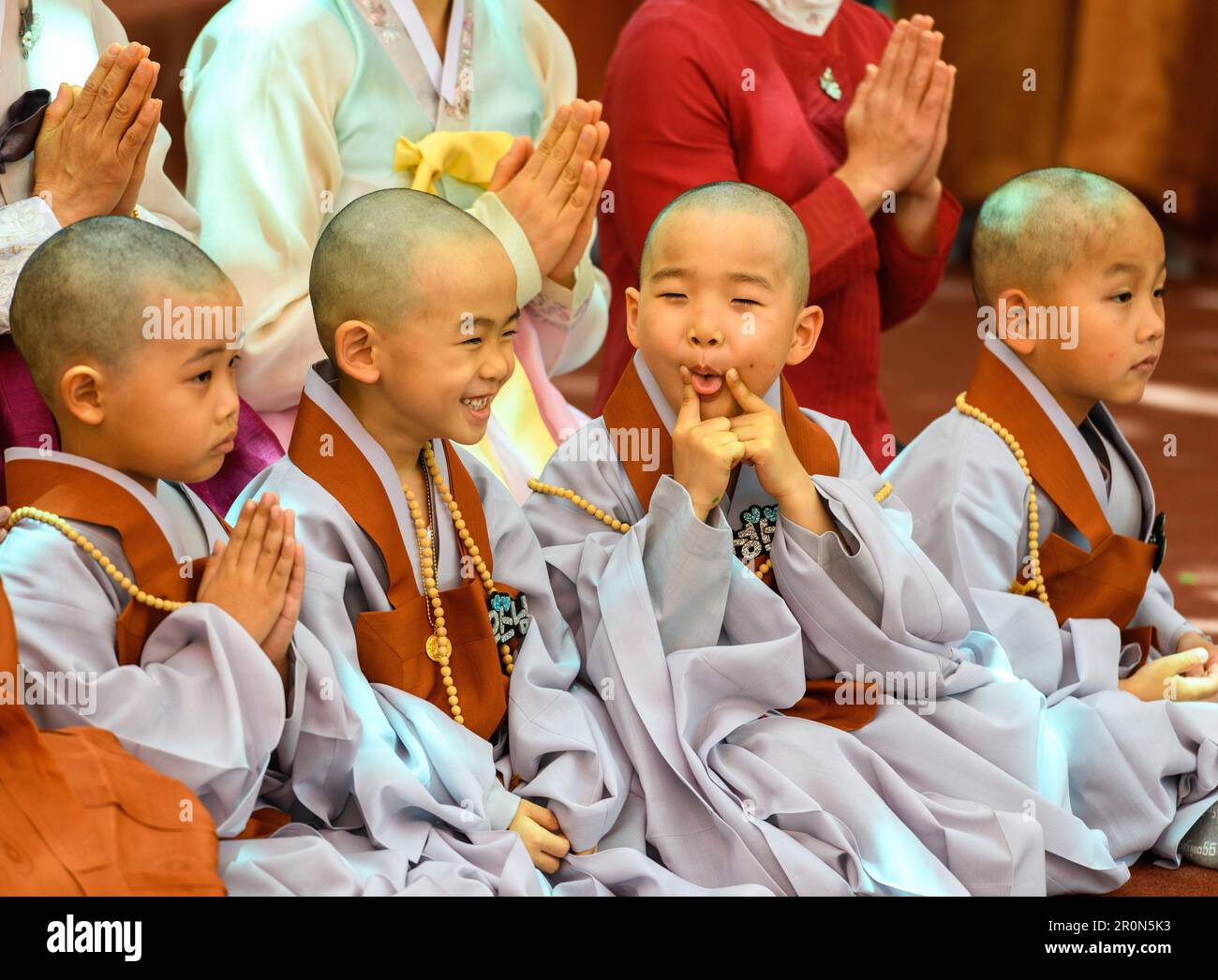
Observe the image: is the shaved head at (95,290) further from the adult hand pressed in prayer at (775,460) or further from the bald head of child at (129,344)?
the adult hand pressed in prayer at (775,460)

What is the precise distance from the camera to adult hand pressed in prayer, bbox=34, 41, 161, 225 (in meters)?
2.10

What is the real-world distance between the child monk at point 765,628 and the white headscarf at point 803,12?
89cm

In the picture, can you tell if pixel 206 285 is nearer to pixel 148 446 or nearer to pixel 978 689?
pixel 148 446

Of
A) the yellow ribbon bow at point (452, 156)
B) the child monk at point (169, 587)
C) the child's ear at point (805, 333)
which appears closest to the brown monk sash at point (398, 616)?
the child monk at point (169, 587)

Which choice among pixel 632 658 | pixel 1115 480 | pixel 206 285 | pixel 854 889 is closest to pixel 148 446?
pixel 206 285

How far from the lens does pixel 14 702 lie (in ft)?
5.35

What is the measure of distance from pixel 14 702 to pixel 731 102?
167 cm

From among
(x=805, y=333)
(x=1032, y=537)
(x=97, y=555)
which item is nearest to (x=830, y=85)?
(x=805, y=333)

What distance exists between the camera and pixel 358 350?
1.97 meters

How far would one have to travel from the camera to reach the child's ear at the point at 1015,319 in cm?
240

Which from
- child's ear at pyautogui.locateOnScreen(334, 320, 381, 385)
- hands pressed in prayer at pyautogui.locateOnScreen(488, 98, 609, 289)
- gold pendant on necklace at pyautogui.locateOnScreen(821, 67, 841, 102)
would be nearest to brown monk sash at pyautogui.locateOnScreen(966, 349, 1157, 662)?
hands pressed in prayer at pyautogui.locateOnScreen(488, 98, 609, 289)

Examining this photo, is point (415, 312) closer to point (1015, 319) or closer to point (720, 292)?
point (720, 292)

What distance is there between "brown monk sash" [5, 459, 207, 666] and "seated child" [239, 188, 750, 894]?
0.16 metres

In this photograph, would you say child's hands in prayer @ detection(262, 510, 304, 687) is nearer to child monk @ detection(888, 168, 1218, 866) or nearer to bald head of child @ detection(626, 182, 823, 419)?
bald head of child @ detection(626, 182, 823, 419)
